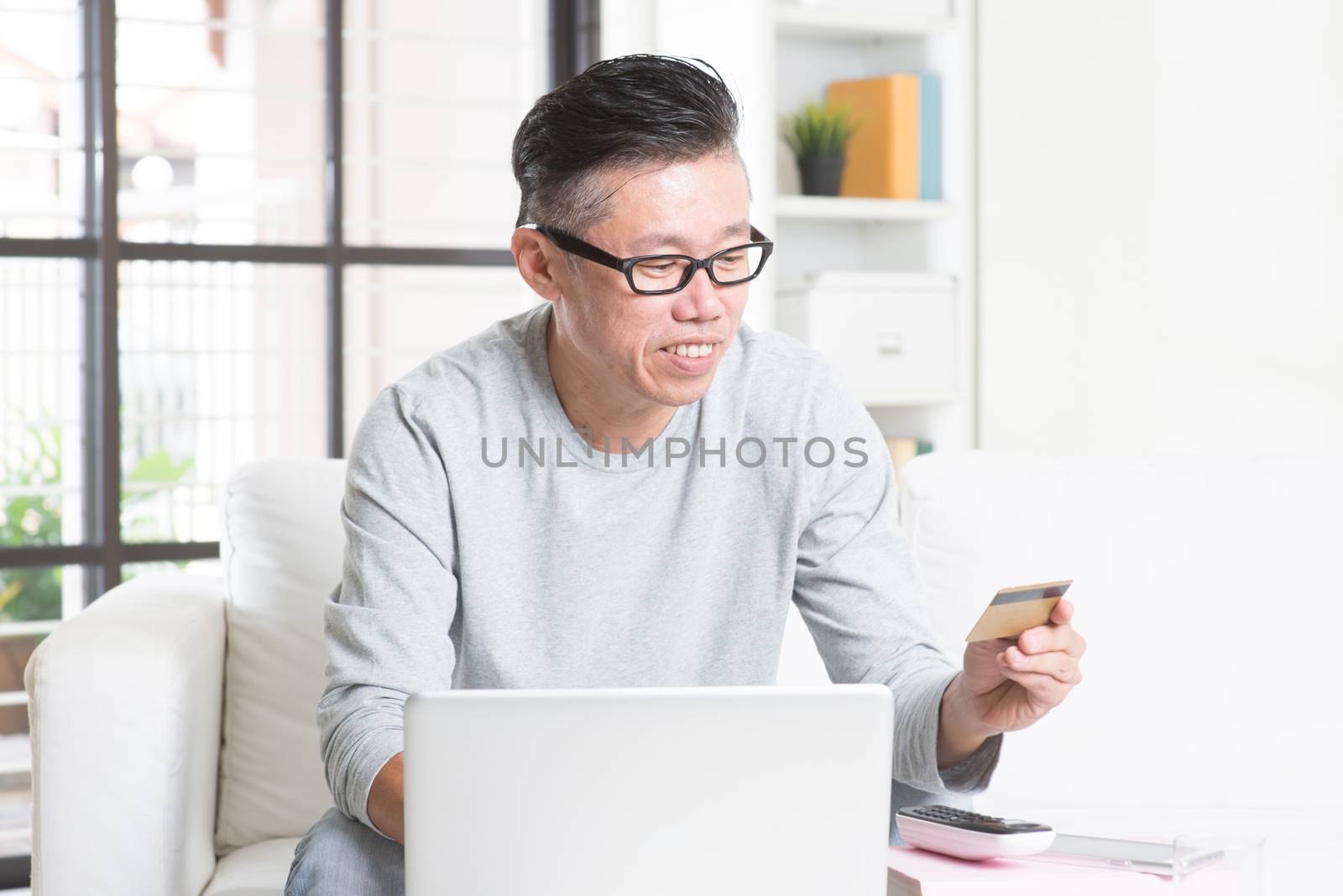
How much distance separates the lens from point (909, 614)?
1.44m

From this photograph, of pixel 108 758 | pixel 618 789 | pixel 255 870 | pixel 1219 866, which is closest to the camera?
pixel 618 789

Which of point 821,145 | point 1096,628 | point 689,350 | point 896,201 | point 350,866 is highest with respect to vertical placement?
point 821,145

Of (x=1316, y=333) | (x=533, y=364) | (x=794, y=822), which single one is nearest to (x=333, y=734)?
(x=533, y=364)

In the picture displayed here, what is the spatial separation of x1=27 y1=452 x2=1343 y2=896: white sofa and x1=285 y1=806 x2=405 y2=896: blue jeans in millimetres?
419

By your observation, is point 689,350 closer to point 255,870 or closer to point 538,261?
point 538,261

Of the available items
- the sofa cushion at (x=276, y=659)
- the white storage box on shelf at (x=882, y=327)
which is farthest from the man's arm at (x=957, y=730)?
the white storage box on shelf at (x=882, y=327)

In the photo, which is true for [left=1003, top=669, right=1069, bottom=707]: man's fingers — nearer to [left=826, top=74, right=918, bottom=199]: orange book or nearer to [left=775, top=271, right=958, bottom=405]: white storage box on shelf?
[left=775, top=271, right=958, bottom=405]: white storage box on shelf

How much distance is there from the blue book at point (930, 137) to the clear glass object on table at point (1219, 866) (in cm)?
192

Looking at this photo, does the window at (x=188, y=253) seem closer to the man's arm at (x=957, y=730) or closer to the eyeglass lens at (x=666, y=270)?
the eyeglass lens at (x=666, y=270)

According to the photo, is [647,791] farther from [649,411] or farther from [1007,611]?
[649,411]

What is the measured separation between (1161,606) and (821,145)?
125 centimetres

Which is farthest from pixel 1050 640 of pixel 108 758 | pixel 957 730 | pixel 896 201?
pixel 896 201

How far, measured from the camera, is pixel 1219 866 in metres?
1.00

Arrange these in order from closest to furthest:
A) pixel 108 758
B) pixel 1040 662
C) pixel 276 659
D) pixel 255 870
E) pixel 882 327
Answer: pixel 1040 662, pixel 108 758, pixel 255 870, pixel 276 659, pixel 882 327
